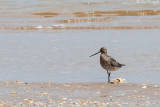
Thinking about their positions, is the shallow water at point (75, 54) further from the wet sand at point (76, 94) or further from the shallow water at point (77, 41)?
the wet sand at point (76, 94)

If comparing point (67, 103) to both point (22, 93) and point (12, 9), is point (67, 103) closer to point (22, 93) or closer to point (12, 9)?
point (22, 93)

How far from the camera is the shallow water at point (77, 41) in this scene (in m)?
12.4

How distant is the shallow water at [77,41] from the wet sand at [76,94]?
33.1 inches

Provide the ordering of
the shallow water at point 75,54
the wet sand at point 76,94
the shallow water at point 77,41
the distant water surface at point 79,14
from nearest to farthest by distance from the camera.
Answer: the wet sand at point 76,94, the shallow water at point 75,54, the shallow water at point 77,41, the distant water surface at point 79,14

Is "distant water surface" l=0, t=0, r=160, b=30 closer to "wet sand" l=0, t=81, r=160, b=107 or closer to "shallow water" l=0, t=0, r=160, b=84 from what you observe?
"shallow water" l=0, t=0, r=160, b=84

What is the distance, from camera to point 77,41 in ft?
61.3

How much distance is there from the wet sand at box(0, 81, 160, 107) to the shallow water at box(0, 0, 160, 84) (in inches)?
33.1

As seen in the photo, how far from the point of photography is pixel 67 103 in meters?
8.46

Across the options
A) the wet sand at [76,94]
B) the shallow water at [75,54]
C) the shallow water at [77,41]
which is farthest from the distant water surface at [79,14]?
the wet sand at [76,94]

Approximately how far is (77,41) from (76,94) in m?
9.32

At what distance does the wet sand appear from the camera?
332 inches

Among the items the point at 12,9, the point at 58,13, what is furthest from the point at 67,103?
the point at 12,9

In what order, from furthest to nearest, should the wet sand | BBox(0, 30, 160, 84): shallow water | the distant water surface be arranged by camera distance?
the distant water surface
BBox(0, 30, 160, 84): shallow water
the wet sand

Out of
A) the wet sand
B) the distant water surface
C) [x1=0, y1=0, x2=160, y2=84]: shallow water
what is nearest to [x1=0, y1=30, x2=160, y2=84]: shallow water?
[x1=0, y1=0, x2=160, y2=84]: shallow water
